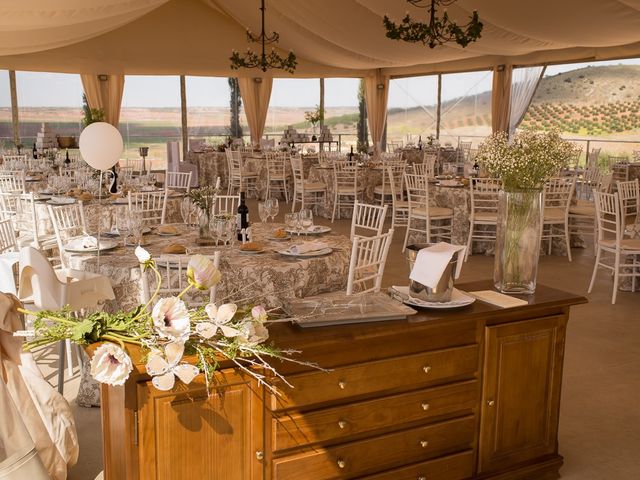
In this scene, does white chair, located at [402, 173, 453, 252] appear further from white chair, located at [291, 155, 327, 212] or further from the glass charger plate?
the glass charger plate

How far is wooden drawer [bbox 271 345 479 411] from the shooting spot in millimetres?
2348

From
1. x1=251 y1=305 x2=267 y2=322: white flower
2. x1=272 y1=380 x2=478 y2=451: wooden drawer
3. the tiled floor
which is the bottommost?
the tiled floor

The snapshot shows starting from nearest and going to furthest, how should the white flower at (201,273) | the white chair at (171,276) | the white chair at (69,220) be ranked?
the white flower at (201,273) < the white chair at (171,276) < the white chair at (69,220)

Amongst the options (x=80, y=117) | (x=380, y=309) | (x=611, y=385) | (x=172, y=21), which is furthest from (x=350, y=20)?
(x=380, y=309)

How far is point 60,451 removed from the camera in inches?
119

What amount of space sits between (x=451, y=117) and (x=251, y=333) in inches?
653

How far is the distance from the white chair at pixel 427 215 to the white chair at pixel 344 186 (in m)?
1.69

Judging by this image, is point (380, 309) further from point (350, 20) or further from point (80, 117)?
point (80, 117)

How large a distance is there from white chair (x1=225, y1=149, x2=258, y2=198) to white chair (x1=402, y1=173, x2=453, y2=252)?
4404 mm

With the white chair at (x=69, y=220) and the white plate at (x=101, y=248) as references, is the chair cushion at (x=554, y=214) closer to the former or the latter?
the white chair at (x=69, y=220)

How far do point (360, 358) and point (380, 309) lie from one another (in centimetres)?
21

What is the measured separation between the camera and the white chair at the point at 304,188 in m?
10.6

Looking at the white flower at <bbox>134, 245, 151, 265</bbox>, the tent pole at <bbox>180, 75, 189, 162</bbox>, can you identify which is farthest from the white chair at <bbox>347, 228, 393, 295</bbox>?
the tent pole at <bbox>180, 75, 189, 162</bbox>

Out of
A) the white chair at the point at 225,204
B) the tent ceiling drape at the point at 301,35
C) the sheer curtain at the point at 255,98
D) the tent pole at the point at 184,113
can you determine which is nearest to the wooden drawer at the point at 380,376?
Result: the white chair at the point at 225,204
